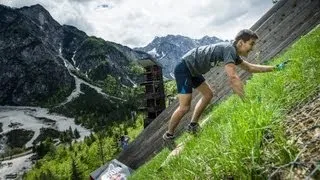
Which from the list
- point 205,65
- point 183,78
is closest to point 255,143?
point 205,65

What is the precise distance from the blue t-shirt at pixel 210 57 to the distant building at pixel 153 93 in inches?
1747

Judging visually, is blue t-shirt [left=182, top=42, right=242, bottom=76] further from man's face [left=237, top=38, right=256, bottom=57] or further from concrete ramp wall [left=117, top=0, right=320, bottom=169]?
concrete ramp wall [left=117, top=0, right=320, bottom=169]

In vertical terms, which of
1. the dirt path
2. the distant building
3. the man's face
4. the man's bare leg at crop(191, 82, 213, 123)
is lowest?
the dirt path

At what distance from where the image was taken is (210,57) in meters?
9.02

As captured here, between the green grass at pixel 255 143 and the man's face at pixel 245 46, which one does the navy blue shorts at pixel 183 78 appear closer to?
the man's face at pixel 245 46

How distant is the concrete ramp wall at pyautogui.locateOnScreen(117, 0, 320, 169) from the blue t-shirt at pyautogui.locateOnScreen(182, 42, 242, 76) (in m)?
3.20

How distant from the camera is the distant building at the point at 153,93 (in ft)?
182

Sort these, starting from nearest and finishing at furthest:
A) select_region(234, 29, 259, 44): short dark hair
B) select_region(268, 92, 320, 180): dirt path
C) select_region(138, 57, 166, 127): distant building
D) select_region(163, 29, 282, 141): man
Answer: select_region(268, 92, 320, 180): dirt path → select_region(234, 29, 259, 44): short dark hair → select_region(163, 29, 282, 141): man → select_region(138, 57, 166, 127): distant building

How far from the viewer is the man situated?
26.9 ft

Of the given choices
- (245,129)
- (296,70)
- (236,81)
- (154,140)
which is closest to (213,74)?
(154,140)

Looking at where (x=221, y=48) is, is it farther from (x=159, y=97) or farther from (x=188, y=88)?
(x=159, y=97)

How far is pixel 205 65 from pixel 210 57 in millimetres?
337

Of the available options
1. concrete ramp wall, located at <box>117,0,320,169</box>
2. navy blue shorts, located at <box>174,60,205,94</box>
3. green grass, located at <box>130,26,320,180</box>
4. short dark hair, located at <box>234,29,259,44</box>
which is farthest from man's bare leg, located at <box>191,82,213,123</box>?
green grass, located at <box>130,26,320,180</box>

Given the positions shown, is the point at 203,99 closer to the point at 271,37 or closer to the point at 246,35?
the point at 246,35
